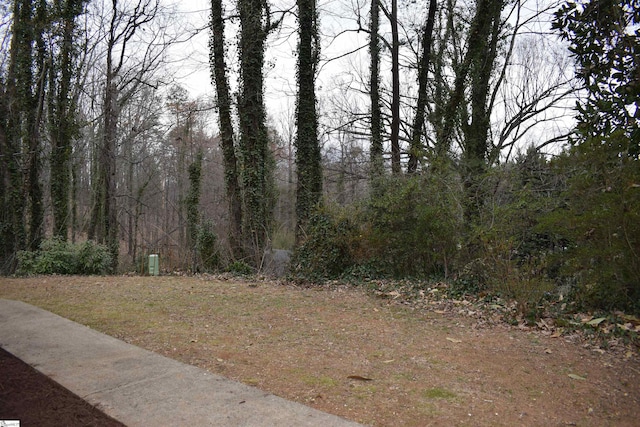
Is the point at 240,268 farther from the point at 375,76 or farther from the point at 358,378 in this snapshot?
the point at 375,76

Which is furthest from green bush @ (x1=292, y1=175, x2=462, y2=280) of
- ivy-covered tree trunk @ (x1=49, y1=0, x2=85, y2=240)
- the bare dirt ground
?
ivy-covered tree trunk @ (x1=49, y1=0, x2=85, y2=240)

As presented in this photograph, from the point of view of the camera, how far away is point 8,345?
4645 millimetres

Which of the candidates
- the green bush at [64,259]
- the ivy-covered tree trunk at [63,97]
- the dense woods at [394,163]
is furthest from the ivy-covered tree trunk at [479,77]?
the ivy-covered tree trunk at [63,97]

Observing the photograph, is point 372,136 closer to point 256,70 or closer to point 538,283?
point 256,70

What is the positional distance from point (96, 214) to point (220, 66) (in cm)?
1530

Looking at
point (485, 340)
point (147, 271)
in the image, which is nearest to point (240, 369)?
point (485, 340)

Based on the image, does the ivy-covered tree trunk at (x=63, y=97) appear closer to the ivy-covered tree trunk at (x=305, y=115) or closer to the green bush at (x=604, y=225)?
the ivy-covered tree trunk at (x=305, y=115)

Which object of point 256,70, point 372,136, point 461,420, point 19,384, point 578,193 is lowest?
point 461,420

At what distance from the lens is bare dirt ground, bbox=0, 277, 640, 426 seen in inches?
142

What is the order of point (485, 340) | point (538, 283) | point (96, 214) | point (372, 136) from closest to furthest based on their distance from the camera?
1. point (485, 340)
2. point (538, 283)
3. point (372, 136)
4. point (96, 214)

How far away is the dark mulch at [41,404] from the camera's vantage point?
295 centimetres

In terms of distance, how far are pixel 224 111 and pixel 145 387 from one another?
39.1 ft

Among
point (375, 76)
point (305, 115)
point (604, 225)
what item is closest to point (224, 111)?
point (305, 115)

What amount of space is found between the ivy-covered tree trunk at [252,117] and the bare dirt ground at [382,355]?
19.0 ft
